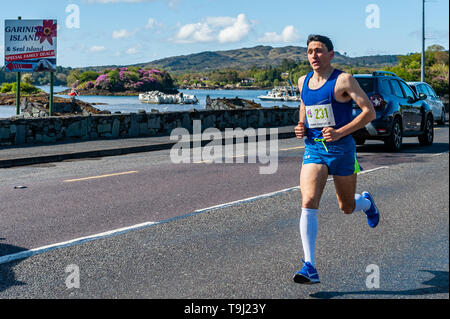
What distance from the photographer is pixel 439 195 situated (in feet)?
30.6

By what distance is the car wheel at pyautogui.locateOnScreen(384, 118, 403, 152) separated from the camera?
15.4 m

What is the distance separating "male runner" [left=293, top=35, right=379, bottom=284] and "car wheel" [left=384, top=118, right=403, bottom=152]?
1058 centimetres

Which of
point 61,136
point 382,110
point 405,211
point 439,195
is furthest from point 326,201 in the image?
point 61,136

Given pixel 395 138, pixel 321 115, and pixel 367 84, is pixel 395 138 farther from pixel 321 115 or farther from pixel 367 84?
pixel 321 115

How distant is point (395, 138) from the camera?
51.2ft

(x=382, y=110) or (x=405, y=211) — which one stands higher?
(x=382, y=110)

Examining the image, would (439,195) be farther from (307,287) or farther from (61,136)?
(61,136)

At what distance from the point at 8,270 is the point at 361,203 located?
127 inches

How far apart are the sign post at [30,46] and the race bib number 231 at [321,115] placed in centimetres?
1733

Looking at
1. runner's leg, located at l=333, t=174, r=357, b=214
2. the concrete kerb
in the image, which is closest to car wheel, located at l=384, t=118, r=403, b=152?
the concrete kerb

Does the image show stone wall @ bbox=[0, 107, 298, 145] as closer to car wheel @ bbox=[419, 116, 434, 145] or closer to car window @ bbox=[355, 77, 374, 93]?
car window @ bbox=[355, 77, 374, 93]

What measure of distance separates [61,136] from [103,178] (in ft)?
22.6

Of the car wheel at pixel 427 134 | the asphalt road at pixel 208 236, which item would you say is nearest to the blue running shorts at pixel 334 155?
the asphalt road at pixel 208 236

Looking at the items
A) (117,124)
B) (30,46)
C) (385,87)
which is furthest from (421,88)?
(30,46)
